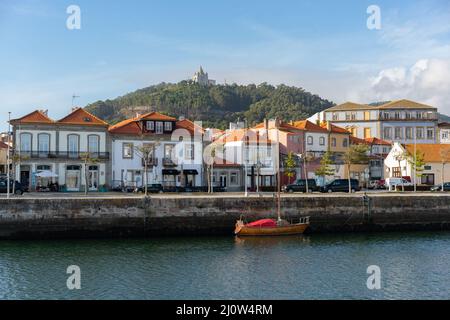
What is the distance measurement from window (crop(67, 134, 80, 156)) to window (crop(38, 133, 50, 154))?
2.17 metres

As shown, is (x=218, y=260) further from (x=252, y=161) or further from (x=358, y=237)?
(x=252, y=161)

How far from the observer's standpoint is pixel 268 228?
3906 cm

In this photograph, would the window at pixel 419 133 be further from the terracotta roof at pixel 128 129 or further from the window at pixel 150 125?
the terracotta roof at pixel 128 129

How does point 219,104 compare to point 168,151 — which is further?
point 219,104

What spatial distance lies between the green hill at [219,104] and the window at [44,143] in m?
80.7

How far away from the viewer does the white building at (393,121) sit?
93.0 m

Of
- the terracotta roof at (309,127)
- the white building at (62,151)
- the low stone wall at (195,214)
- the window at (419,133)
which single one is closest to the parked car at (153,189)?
the white building at (62,151)

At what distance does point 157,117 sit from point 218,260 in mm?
35057

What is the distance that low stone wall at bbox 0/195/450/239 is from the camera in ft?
124

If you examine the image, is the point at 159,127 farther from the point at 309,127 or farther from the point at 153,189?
the point at 309,127

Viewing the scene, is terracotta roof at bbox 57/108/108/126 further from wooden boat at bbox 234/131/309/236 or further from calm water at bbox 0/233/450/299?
wooden boat at bbox 234/131/309/236

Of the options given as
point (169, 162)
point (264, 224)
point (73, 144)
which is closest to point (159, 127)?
point (169, 162)

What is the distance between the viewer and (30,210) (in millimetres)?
37875

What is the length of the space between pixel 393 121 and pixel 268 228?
2436 inches
